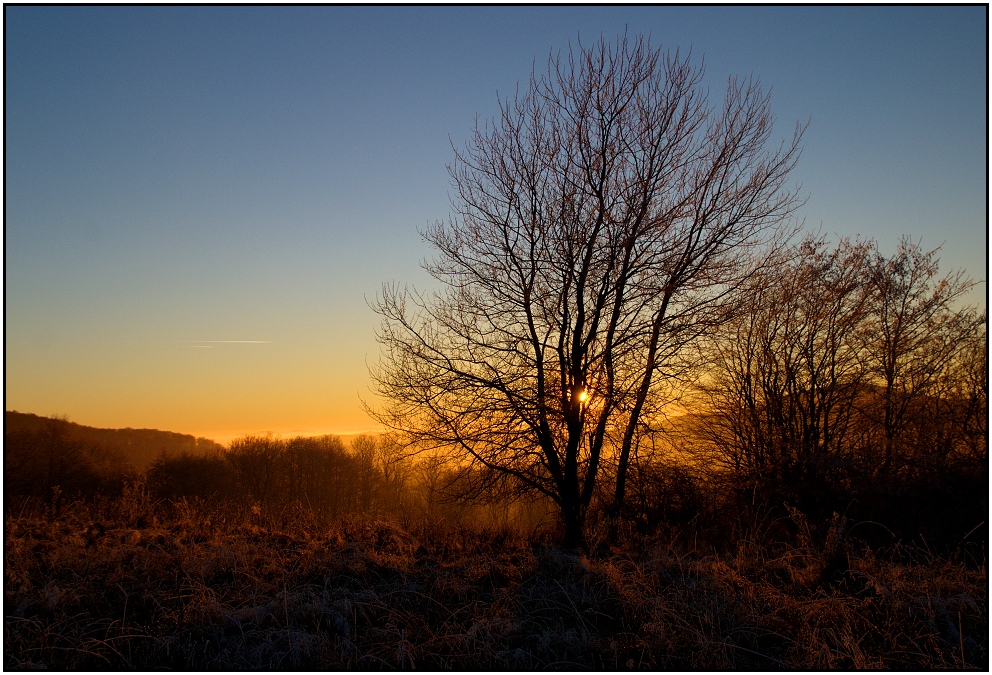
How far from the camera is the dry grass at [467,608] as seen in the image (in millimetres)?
4062

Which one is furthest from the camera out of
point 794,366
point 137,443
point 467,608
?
point 137,443

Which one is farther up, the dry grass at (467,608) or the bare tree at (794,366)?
the bare tree at (794,366)

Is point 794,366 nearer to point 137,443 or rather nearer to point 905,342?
point 905,342

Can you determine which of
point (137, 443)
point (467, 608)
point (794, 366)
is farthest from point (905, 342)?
point (137, 443)

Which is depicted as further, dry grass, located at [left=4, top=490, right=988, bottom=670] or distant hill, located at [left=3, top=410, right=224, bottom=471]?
distant hill, located at [left=3, top=410, right=224, bottom=471]

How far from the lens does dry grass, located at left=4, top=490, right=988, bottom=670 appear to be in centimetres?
406

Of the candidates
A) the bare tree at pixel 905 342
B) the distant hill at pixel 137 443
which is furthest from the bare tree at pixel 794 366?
the distant hill at pixel 137 443

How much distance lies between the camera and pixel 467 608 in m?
4.78

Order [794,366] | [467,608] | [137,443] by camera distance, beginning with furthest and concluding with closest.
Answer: [137,443], [794,366], [467,608]

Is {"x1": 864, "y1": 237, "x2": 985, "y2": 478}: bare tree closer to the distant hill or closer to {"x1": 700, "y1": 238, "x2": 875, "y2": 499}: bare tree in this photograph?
{"x1": 700, "y1": 238, "x2": 875, "y2": 499}: bare tree

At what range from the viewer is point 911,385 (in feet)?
49.4

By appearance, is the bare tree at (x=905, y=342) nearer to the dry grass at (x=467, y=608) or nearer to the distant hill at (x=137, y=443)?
the dry grass at (x=467, y=608)

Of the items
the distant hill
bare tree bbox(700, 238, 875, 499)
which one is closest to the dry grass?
bare tree bbox(700, 238, 875, 499)

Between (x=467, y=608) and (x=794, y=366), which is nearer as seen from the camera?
(x=467, y=608)
